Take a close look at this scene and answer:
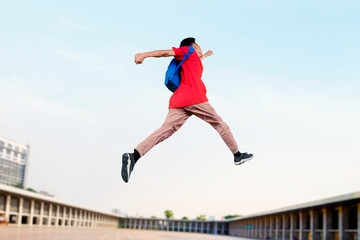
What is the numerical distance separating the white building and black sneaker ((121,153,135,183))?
546ft

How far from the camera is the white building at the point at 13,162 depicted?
160750 mm

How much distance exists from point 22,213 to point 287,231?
108 ft

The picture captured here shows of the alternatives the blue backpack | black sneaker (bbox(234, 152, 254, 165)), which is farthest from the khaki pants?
black sneaker (bbox(234, 152, 254, 165))

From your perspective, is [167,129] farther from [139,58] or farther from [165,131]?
[139,58]

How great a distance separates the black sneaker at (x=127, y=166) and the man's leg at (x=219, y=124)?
0.40 meters

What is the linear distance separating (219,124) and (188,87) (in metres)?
0.28

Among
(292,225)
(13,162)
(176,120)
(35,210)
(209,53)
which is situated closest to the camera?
(176,120)

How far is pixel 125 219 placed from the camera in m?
150

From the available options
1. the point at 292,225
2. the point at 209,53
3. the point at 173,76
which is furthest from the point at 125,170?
the point at 292,225

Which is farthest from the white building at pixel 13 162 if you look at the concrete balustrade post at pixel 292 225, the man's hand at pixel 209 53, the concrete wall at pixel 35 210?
the man's hand at pixel 209 53

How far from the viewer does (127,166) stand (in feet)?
8.15

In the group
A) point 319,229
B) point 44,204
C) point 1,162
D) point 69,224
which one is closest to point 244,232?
point 69,224

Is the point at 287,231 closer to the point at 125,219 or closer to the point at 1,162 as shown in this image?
the point at 125,219

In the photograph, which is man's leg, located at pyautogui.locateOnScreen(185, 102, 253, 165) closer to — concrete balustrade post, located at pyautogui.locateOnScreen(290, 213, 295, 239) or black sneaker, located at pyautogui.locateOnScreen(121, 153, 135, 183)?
black sneaker, located at pyautogui.locateOnScreen(121, 153, 135, 183)
